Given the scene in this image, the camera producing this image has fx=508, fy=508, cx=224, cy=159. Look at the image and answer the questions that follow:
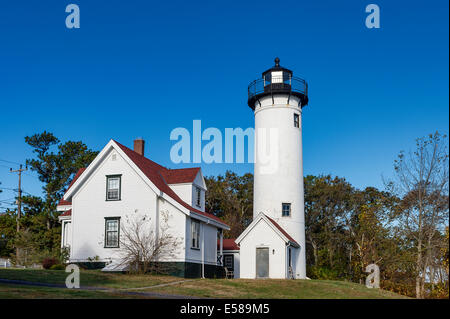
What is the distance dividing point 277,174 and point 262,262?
5927mm

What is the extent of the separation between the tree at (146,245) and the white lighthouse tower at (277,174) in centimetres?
543

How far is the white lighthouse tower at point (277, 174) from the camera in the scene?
30500 millimetres

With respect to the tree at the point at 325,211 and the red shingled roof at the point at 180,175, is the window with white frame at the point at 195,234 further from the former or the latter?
the tree at the point at 325,211

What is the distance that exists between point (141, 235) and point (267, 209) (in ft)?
30.0

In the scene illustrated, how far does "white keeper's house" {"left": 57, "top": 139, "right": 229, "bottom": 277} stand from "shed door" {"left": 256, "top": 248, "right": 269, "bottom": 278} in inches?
114

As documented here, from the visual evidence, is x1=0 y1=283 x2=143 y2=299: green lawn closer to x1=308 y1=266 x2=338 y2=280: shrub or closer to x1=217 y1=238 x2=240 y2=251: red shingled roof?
x1=217 y1=238 x2=240 y2=251: red shingled roof

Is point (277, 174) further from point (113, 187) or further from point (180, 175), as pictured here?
point (113, 187)

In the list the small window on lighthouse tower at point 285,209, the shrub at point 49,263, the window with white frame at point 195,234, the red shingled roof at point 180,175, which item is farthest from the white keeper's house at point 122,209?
the small window on lighthouse tower at point 285,209

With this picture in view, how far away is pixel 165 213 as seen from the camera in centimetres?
2762

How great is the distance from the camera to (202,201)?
3234cm

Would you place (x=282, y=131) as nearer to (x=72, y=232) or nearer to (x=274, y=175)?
(x=274, y=175)

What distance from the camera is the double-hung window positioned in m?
28.0

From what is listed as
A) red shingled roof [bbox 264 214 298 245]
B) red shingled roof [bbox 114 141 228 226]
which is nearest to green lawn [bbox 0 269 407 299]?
red shingled roof [bbox 264 214 298 245]
